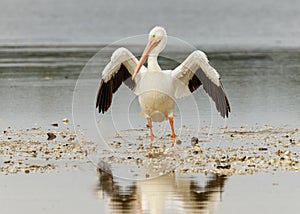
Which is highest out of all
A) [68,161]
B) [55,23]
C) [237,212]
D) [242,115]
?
[55,23]

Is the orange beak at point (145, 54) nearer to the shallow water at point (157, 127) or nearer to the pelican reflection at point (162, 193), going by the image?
the shallow water at point (157, 127)

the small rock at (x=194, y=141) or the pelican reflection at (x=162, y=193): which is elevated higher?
the small rock at (x=194, y=141)

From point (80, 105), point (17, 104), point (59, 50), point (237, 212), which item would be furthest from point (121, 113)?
point (59, 50)

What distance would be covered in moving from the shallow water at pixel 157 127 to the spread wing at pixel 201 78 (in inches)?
48.7

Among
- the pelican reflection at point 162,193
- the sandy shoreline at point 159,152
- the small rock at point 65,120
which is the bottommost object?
the pelican reflection at point 162,193

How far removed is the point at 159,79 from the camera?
1462 centimetres

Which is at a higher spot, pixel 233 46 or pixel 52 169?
pixel 233 46

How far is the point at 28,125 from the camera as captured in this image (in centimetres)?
1603

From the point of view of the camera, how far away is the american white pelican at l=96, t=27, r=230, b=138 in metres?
14.4

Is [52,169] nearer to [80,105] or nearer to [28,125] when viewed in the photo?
[28,125]

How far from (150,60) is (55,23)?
36.8m

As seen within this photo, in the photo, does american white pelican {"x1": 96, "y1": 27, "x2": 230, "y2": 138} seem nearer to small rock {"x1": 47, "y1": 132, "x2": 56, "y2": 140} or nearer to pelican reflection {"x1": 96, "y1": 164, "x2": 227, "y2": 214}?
small rock {"x1": 47, "y1": 132, "x2": 56, "y2": 140}

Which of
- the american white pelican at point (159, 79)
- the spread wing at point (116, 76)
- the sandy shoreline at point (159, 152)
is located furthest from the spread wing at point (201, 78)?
the spread wing at point (116, 76)

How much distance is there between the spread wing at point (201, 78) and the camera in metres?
14.3
